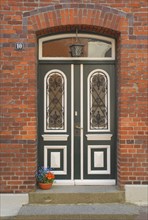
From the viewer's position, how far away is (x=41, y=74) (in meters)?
7.31

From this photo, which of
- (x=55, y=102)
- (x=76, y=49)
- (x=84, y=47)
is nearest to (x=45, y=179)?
(x=55, y=102)

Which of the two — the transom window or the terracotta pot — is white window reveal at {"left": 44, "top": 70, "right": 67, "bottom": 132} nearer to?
the transom window

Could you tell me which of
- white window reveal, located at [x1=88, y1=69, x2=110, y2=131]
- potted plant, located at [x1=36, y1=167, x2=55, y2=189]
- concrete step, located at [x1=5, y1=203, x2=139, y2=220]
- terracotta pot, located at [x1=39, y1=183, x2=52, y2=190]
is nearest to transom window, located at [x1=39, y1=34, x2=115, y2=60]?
white window reveal, located at [x1=88, y1=69, x2=110, y2=131]

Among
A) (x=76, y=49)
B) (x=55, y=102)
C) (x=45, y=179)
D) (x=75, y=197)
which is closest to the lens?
(x=75, y=197)

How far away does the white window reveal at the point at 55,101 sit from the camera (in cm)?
730

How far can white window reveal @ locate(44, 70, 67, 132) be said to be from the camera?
7.30 metres

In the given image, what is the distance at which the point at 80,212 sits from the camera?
6.29 meters

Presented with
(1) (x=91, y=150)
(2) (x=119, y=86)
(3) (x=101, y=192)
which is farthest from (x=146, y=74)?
(3) (x=101, y=192)

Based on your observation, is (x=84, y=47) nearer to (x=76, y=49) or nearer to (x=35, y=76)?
(x=76, y=49)

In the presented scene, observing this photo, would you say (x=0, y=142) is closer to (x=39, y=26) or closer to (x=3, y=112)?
(x=3, y=112)

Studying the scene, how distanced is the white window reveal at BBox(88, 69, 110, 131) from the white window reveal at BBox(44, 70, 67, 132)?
560 mm

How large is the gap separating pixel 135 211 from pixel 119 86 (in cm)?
246

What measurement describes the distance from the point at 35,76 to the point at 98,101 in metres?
1.47

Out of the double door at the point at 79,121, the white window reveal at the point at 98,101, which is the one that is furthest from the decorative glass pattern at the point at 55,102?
the white window reveal at the point at 98,101
